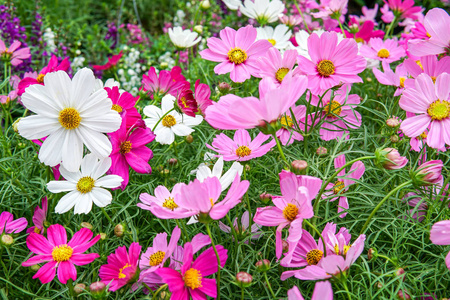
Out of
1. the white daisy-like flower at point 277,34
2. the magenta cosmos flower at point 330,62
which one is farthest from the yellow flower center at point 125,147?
the white daisy-like flower at point 277,34

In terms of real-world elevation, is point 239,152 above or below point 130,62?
above

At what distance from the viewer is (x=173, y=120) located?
Result: 925 mm

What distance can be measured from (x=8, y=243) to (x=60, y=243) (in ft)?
0.26

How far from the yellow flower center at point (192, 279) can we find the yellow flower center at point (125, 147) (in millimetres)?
256

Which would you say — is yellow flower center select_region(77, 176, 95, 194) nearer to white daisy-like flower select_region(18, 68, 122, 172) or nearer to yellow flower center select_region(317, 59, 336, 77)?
white daisy-like flower select_region(18, 68, 122, 172)

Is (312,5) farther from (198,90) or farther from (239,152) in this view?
(239,152)

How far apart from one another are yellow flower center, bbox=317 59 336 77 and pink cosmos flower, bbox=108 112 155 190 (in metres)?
0.33

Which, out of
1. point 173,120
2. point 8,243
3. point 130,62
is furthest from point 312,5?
point 8,243

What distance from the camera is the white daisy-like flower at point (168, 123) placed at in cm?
90

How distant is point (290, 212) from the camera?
0.62 m

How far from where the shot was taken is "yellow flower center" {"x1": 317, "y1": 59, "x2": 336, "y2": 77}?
788 millimetres

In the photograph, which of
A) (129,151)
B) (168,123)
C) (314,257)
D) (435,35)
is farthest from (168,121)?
(435,35)

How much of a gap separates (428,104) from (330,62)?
0.18 metres

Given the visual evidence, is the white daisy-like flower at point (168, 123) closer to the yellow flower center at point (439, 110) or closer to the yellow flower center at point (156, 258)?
the yellow flower center at point (156, 258)
